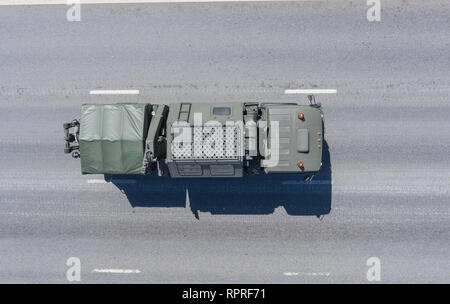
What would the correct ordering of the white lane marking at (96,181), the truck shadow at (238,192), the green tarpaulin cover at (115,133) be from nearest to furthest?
the green tarpaulin cover at (115,133) → the truck shadow at (238,192) → the white lane marking at (96,181)

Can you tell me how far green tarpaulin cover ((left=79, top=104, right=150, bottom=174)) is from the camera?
11359 mm

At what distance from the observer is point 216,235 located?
517 inches

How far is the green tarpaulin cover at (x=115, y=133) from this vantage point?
11.4 meters

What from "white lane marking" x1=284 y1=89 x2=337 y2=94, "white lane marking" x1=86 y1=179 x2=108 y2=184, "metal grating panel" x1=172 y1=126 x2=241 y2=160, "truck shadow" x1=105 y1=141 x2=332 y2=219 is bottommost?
"truck shadow" x1=105 y1=141 x2=332 y2=219

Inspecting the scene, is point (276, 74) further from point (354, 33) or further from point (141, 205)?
point (141, 205)

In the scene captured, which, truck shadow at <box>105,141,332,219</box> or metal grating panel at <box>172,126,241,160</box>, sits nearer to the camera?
metal grating panel at <box>172,126,241,160</box>

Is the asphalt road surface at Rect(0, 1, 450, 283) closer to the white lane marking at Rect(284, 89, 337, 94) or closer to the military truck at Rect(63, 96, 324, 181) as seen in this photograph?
the white lane marking at Rect(284, 89, 337, 94)

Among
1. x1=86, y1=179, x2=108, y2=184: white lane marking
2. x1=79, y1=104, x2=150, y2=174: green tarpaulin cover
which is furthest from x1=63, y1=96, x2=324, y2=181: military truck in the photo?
x1=86, y1=179, x2=108, y2=184: white lane marking

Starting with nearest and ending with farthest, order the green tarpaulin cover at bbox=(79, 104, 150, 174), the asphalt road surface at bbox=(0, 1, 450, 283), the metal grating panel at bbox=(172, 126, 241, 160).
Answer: the metal grating panel at bbox=(172, 126, 241, 160) < the green tarpaulin cover at bbox=(79, 104, 150, 174) < the asphalt road surface at bbox=(0, 1, 450, 283)

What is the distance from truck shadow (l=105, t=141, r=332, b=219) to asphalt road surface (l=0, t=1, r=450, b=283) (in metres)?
0.09

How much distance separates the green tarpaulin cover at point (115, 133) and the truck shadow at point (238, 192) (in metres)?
1.92

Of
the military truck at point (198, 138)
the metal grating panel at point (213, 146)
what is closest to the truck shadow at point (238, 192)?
the military truck at point (198, 138)

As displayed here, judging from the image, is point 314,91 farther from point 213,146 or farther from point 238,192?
point 238,192

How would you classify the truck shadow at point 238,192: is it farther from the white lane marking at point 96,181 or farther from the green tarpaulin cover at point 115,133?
the green tarpaulin cover at point 115,133
